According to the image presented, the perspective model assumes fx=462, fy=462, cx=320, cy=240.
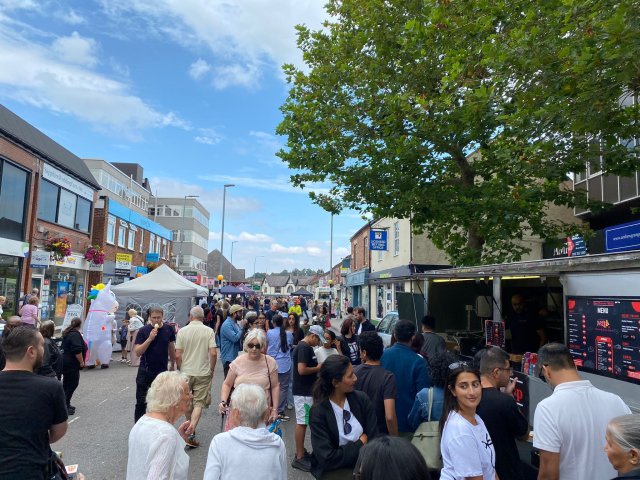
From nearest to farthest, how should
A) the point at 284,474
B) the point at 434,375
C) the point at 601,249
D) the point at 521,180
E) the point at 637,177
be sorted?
the point at 284,474
the point at 434,375
the point at 521,180
the point at 637,177
the point at 601,249

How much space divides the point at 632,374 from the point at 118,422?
724 cm

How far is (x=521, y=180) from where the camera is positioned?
9953 millimetres

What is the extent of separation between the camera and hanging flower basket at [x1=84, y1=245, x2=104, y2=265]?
23188mm

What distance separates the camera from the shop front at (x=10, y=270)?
1647 centimetres

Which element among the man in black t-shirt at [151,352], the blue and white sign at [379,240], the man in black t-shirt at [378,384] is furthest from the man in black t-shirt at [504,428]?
the blue and white sign at [379,240]

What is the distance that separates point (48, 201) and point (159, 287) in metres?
8.43

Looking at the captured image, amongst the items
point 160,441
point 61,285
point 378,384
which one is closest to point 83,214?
point 61,285

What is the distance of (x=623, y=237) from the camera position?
1345 cm

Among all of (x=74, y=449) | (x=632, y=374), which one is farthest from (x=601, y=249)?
(x=74, y=449)

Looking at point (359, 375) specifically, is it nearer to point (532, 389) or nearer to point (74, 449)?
point (532, 389)

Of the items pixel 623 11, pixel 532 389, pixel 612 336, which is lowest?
pixel 532 389

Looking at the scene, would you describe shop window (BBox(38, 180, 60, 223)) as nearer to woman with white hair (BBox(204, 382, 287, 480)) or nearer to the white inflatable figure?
the white inflatable figure

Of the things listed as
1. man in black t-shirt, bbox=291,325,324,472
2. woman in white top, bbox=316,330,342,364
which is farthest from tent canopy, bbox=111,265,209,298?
man in black t-shirt, bbox=291,325,324,472

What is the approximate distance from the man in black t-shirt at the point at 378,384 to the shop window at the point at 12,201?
17022 millimetres
